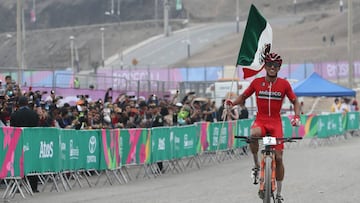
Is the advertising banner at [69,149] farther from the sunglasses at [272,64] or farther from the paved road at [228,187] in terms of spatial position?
the sunglasses at [272,64]

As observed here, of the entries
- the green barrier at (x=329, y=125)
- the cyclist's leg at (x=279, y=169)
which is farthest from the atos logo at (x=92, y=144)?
the green barrier at (x=329, y=125)

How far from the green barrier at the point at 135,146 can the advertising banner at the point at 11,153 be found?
3910mm

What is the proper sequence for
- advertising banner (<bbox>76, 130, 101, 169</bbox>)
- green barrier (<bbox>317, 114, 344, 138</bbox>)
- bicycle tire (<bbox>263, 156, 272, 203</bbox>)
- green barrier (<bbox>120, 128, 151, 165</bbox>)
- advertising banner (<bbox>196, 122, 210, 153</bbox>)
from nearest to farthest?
bicycle tire (<bbox>263, 156, 272, 203</bbox>), advertising banner (<bbox>76, 130, 101, 169</bbox>), green barrier (<bbox>120, 128, 151, 165</bbox>), advertising banner (<bbox>196, 122, 210, 153</bbox>), green barrier (<bbox>317, 114, 344, 138</bbox>)

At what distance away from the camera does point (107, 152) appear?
19.8 meters

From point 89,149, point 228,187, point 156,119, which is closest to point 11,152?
point 89,149

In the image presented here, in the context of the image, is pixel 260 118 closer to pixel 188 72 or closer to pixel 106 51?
pixel 188 72

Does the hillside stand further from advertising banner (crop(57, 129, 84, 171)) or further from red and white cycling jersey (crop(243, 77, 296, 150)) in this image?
red and white cycling jersey (crop(243, 77, 296, 150))

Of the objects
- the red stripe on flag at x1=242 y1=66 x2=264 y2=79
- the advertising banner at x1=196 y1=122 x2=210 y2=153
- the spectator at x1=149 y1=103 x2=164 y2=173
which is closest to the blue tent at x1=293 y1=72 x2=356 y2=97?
the advertising banner at x1=196 y1=122 x2=210 y2=153

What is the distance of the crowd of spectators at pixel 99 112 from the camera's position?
2070 cm

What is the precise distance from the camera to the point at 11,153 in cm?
1636

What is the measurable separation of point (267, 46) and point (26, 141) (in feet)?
14.8

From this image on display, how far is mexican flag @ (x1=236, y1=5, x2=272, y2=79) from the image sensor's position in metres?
16.2

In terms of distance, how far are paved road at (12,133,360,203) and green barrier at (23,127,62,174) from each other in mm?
509

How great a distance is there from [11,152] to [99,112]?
7142mm
